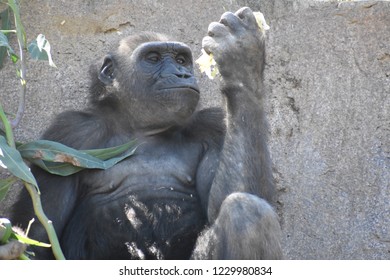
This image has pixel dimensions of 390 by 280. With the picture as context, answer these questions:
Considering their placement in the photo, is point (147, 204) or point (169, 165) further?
point (169, 165)

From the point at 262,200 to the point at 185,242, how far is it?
841 millimetres

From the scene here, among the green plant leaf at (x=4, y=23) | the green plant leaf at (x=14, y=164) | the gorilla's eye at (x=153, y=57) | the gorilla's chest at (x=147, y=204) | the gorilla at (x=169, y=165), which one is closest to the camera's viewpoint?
the green plant leaf at (x=14, y=164)

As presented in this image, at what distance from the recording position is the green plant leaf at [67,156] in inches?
271

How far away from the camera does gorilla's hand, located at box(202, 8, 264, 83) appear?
22.2 feet

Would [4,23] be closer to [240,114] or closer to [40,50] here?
[40,50]

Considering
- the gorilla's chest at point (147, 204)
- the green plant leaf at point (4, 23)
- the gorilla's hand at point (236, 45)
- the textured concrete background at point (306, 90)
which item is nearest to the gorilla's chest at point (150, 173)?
the gorilla's chest at point (147, 204)

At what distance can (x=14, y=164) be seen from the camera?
252 inches

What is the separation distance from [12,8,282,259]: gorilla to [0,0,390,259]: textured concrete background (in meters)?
0.81

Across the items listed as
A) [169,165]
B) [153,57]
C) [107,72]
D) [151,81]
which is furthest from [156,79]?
[169,165]

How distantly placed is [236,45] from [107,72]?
128 cm

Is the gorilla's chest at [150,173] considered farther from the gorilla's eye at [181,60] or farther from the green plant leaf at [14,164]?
the green plant leaf at [14,164]

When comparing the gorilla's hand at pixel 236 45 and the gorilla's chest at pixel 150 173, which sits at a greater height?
the gorilla's hand at pixel 236 45

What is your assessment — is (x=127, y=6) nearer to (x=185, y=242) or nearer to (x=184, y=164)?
(x=184, y=164)

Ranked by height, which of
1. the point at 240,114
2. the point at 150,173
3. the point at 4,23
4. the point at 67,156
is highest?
the point at 4,23
